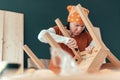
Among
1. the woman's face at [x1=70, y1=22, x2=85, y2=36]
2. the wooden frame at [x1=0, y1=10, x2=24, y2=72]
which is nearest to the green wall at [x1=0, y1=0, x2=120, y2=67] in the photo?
the wooden frame at [x1=0, y1=10, x2=24, y2=72]

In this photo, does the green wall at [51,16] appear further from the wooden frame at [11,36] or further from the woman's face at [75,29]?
the woman's face at [75,29]

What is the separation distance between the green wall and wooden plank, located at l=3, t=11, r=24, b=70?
8cm

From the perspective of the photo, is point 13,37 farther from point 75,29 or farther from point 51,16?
point 75,29

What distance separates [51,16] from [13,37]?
525mm

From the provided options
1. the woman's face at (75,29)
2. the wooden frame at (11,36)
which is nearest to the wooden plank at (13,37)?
the wooden frame at (11,36)

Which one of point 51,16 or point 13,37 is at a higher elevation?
point 51,16

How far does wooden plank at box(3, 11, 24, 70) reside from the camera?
2.63m

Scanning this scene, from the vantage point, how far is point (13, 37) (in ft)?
8.83

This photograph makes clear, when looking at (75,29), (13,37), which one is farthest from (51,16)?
(75,29)

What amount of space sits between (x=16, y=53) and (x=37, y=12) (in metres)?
0.55

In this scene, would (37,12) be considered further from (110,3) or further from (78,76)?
(78,76)

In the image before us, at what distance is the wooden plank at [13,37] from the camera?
2.63 metres

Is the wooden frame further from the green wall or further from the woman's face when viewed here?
the woman's face

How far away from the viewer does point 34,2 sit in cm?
293
